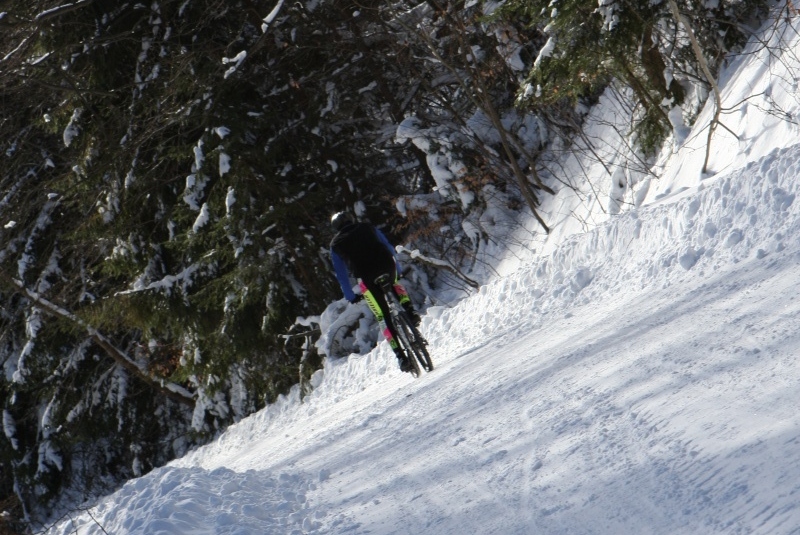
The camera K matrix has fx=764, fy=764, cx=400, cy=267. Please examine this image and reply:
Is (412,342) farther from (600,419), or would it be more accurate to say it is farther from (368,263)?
(600,419)

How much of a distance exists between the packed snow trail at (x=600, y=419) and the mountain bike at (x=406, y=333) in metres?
0.23

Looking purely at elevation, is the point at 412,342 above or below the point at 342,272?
below

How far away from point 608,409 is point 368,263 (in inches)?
166

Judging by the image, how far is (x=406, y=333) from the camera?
830 centimetres

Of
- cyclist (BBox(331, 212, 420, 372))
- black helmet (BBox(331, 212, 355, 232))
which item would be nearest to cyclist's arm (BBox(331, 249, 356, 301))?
cyclist (BBox(331, 212, 420, 372))

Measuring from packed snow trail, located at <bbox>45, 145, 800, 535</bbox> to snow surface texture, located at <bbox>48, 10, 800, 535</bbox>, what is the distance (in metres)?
0.02

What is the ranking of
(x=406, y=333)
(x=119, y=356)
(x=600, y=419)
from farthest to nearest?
(x=119, y=356) < (x=406, y=333) < (x=600, y=419)

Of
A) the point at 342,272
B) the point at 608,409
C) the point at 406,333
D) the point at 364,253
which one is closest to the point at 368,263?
the point at 364,253

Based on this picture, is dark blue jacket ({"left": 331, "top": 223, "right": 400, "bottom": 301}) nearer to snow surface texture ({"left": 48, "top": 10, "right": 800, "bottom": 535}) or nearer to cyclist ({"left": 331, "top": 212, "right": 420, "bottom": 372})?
cyclist ({"left": 331, "top": 212, "right": 420, "bottom": 372})

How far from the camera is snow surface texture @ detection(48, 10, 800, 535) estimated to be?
3334 mm

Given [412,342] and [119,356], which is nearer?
[412,342]

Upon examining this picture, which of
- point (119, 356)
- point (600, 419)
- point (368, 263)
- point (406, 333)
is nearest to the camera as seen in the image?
point (600, 419)

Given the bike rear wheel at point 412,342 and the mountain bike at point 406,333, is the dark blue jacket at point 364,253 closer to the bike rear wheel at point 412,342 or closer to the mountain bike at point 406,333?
the mountain bike at point 406,333

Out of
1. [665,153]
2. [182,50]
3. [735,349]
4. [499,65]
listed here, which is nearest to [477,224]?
[499,65]
